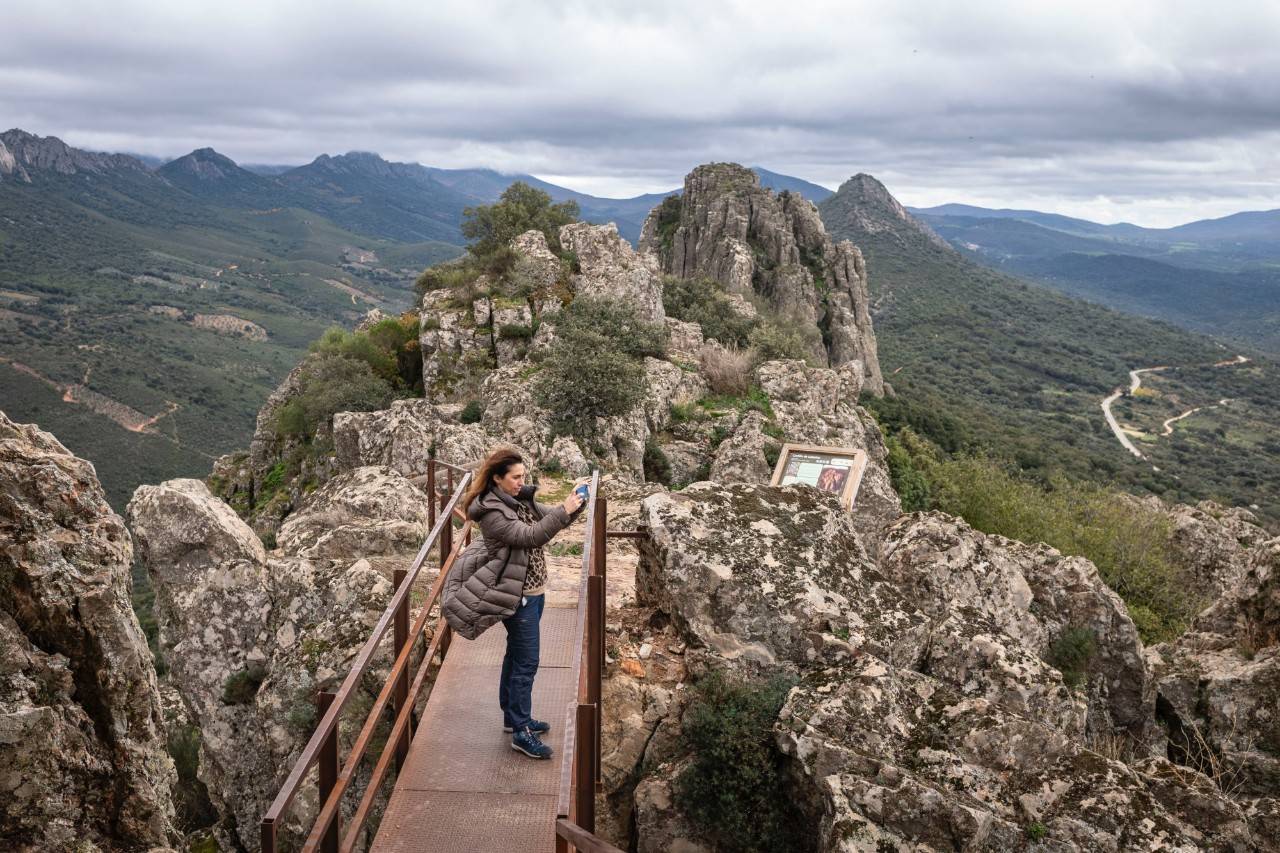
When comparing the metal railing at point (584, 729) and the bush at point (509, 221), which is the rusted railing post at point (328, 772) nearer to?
the metal railing at point (584, 729)

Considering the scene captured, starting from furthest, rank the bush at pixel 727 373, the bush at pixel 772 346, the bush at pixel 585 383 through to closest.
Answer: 1. the bush at pixel 772 346
2. the bush at pixel 727 373
3. the bush at pixel 585 383

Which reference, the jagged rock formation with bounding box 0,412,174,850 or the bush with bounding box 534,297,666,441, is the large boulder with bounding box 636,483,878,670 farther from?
the bush with bounding box 534,297,666,441

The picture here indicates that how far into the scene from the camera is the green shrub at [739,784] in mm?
5492

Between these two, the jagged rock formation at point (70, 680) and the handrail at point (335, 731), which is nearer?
the handrail at point (335, 731)

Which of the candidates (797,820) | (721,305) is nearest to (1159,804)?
(797,820)

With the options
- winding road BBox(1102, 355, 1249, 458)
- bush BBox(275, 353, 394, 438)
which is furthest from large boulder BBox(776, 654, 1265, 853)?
winding road BBox(1102, 355, 1249, 458)

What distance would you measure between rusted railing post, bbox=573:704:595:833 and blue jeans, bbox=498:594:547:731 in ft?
5.02

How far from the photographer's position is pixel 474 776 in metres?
5.46

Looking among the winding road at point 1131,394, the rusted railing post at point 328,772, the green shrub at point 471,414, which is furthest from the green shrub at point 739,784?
the winding road at point 1131,394

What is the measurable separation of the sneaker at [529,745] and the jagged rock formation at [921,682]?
2.59ft

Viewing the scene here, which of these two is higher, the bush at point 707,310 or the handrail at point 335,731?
the bush at point 707,310

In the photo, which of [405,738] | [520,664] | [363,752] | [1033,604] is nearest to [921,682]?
[520,664]

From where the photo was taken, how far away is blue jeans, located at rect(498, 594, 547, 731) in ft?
18.6

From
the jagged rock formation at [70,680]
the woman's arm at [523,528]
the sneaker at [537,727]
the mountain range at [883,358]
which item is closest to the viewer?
the jagged rock formation at [70,680]
